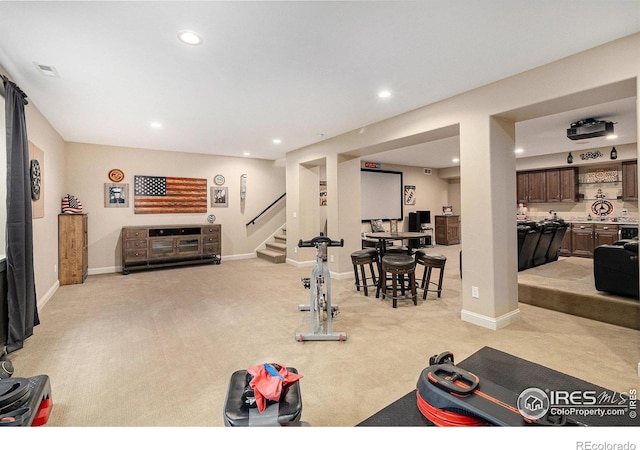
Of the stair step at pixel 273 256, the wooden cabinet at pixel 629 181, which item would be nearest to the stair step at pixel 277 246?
the stair step at pixel 273 256

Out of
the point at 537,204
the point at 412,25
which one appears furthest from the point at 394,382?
the point at 537,204

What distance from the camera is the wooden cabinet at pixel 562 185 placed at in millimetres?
7781

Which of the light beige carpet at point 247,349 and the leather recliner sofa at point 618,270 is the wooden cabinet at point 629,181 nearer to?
the leather recliner sofa at point 618,270

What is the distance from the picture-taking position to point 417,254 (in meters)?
4.46

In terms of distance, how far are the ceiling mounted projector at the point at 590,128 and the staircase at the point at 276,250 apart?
5.93 metres

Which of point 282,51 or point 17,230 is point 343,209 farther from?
point 17,230

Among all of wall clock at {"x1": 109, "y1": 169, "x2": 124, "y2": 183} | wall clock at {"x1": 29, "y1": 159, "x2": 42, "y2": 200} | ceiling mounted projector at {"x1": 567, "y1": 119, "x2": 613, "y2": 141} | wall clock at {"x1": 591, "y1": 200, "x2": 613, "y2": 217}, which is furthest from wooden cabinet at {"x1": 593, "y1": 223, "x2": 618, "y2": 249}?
wall clock at {"x1": 109, "y1": 169, "x2": 124, "y2": 183}

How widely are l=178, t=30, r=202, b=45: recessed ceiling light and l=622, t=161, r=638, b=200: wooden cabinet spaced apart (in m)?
9.16

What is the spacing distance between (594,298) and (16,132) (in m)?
6.34

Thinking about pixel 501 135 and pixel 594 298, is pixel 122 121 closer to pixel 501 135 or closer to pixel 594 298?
pixel 501 135

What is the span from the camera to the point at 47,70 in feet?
9.71

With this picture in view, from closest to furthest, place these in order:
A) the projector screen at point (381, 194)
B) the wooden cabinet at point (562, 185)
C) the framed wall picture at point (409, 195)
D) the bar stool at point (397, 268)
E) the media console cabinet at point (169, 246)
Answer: the bar stool at point (397, 268)
the media console cabinet at point (169, 246)
the wooden cabinet at point (562, 185)
the projector screen at point (381, 194)
the framed wall picture at point (409, 195)

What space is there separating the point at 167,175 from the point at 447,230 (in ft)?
28.1

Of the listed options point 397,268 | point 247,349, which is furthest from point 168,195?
point 397,268
